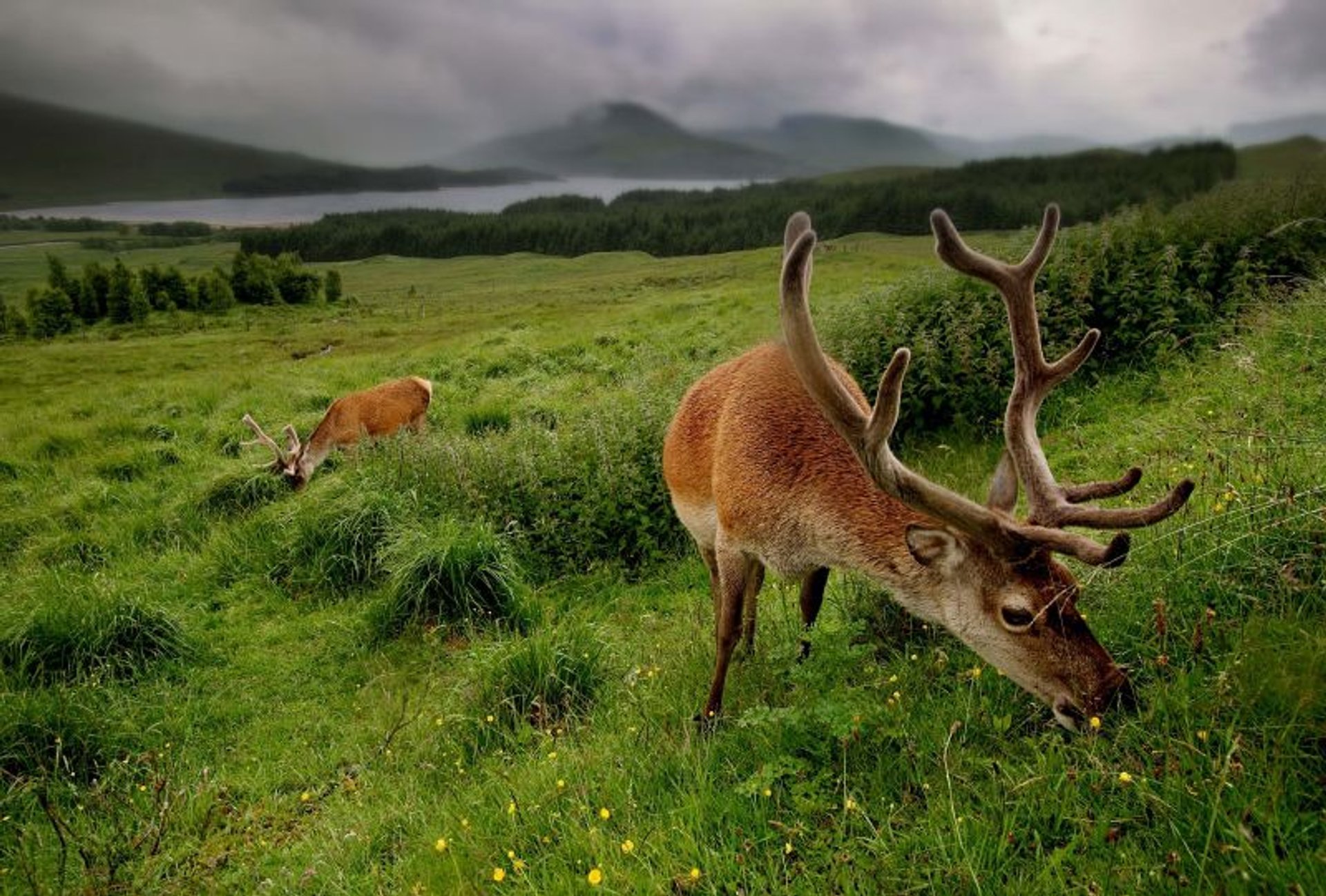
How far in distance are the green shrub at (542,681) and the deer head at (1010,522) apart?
254 cm

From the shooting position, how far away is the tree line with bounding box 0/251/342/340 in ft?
159

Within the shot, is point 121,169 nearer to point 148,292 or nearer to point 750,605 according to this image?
point 148,292

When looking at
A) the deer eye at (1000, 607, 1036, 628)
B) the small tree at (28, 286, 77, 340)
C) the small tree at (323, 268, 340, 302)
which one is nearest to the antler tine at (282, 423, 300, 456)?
the deer eye at (1000, 607, 1036, 628)

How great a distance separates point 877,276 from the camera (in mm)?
20766

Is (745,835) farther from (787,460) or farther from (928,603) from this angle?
(787,460)

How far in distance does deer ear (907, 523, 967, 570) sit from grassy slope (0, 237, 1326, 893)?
1.83 feet

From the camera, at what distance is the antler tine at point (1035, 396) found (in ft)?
8.86

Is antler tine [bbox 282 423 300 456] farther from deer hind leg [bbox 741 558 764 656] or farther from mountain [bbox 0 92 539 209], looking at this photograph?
mountain [bbox 0 92 539 209]

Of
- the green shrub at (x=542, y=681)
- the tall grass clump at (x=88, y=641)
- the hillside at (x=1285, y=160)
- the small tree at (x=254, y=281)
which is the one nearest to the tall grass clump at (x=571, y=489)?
the green shrub at (x=542, y=681)

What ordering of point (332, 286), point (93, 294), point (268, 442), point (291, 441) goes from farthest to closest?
point (332, 286) < point (93, 294) < point (291, 441) < point (268, 442)

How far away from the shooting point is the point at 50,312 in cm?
4916

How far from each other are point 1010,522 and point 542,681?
330cm

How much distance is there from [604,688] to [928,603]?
2.53m

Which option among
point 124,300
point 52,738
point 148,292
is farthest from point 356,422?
point 148,292
